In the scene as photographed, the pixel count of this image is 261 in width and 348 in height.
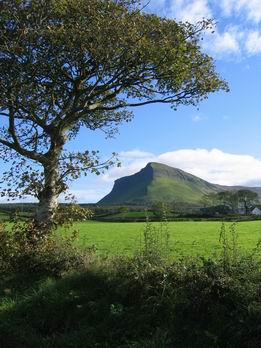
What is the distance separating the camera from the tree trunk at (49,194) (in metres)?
16.6

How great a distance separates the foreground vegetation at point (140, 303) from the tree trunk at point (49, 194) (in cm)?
367

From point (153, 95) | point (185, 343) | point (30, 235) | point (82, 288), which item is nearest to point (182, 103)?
point (153, 95)

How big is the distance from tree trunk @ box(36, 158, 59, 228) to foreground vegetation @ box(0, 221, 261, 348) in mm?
3669

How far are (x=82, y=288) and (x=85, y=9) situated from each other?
30.3 feet

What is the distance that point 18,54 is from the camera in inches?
610

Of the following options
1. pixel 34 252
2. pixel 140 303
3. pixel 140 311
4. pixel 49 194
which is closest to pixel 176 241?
pixel 49 194

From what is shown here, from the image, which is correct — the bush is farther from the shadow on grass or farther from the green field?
the shadow on grass

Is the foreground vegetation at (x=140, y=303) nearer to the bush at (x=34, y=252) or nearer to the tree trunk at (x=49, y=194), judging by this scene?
the bush at (x=34, y=252)

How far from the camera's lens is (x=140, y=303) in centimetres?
1011

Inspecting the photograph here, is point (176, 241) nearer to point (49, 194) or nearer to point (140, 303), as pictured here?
point (49, 194)

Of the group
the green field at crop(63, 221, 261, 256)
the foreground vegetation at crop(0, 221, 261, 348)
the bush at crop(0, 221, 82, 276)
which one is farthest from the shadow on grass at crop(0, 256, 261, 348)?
the green field at crop(63, 221, 261, 256)

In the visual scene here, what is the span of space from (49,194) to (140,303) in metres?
7.53

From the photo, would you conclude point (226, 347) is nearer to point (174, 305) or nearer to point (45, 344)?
point (174, 305)

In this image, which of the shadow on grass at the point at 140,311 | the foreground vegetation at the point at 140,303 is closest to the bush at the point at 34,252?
the foreground vegetation at the point at 140,303
